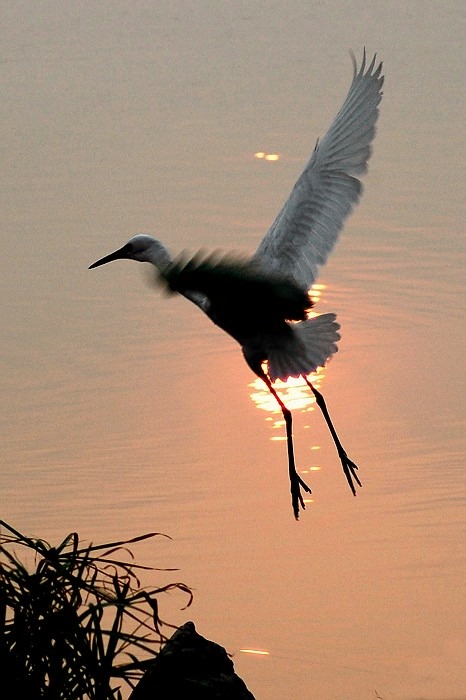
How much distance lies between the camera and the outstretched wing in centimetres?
966

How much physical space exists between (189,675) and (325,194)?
14.4ft

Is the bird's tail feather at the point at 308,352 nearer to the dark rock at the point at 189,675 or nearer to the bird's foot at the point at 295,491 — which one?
the bird's foot at the point at 295,491

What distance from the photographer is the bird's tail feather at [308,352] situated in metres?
9.39

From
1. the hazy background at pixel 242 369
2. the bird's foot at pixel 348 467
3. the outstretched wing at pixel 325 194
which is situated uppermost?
the outstretched wing at pixel 325 194

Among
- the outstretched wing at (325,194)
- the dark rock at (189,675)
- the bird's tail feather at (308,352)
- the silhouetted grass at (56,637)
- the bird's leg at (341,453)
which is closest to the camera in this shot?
the silhouetted grass at (56,637)

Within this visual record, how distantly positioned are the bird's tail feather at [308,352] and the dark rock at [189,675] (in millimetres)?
3428

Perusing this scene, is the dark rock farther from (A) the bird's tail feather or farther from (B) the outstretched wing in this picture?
(B) the outstretched wing

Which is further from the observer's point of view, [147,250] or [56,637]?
[147,250]

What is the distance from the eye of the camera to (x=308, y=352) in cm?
941

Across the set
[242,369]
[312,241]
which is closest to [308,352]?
[312,241]

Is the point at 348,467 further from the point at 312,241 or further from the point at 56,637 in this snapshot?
the point at 56,637

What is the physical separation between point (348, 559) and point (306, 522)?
1.64 feet

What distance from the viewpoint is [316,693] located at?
859cm

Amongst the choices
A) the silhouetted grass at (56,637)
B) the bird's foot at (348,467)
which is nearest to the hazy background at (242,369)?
the bird's foot at (348,467)
